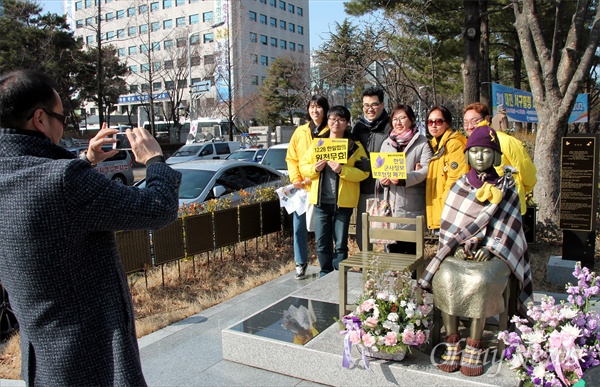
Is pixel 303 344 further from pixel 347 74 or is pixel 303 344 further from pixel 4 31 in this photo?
pixel 4 31

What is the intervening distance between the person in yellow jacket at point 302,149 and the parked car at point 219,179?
7.04ft

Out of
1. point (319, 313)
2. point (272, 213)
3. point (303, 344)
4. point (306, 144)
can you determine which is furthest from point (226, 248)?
point (303, 344)

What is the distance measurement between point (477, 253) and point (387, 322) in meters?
0.76

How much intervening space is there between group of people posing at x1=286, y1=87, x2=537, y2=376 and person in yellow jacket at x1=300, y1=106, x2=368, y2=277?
0.01 meters

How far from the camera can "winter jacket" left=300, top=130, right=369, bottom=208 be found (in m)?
5.14

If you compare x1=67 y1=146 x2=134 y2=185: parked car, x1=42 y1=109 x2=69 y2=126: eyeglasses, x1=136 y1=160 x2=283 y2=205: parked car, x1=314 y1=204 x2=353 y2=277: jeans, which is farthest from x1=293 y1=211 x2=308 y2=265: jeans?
x1=67 y1=146 x2=134 y2=185: parked car

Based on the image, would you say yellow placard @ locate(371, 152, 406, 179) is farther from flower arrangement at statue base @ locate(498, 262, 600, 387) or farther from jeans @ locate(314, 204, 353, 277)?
flower arrangement at statue base @ locate(498, 262, 600, 387)

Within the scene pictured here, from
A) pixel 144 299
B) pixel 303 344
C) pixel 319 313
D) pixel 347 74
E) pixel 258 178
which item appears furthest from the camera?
pixel 347 74

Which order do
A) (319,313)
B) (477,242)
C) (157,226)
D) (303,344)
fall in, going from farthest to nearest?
(319,313)
(303,344)
(477,242)
(157,226)

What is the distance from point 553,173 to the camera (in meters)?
7.30

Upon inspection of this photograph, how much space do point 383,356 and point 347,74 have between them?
11106 mm

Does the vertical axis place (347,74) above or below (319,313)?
above

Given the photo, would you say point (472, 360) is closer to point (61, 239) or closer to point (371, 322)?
point (371, 322)

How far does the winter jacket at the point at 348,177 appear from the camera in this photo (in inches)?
202
